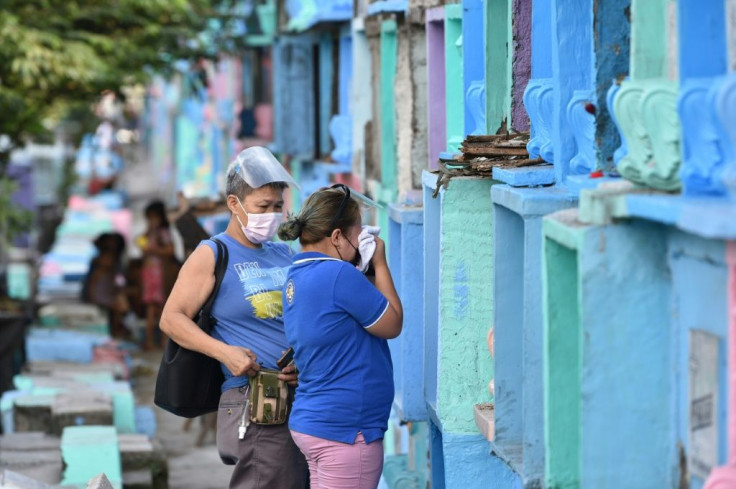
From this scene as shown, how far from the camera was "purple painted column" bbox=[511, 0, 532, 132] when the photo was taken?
17.5 ft

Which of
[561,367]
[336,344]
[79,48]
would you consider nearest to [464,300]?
→ [336,344]

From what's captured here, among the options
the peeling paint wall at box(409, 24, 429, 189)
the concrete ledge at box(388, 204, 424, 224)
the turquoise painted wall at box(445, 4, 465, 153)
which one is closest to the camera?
the concrete ledge at box(388, 204, 424, 224)

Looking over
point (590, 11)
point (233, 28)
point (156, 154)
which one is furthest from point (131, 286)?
point (156, 154)

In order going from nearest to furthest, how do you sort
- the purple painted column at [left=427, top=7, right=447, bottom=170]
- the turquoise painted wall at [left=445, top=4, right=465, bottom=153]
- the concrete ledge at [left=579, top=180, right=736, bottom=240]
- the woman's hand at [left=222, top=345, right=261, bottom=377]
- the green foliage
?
the concrete ledge at [left=579, top=180, right=736, bottom=240]
the woman's hand at [left=222, top=345, right=261, bottom=377]
the turquoise painted wall at [left=445, top=4, right=465, bottom=153]
the purple painted column at [left=427, top=7, right=447, bottom=170]
the green foliage

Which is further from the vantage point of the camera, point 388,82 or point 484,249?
point 388,82

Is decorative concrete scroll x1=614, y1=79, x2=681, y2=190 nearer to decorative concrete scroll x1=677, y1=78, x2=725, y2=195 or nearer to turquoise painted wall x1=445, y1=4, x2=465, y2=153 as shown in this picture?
decorative concrete scroll x1=677, y1=78, x2=725, y2=195

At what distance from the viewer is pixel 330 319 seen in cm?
513

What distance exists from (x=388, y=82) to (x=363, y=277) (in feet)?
→ 11.7

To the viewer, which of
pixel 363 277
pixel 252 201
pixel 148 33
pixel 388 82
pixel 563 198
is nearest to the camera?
pixel 563 198

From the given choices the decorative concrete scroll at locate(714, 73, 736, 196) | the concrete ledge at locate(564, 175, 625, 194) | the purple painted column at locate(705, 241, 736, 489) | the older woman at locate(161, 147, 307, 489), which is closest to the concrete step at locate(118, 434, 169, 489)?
the older woman at locate(161, 147, 307, 489)

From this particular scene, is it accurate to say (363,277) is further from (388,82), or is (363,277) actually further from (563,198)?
(388,82)

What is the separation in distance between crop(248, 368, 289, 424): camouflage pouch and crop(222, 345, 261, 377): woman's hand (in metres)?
0.05

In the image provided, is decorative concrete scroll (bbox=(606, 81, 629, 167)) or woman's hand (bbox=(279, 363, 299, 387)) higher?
decorative concrete scroll (bbox=(606, 81, 629, 167))

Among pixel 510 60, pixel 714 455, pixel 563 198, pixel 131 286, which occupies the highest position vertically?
pixel 510 60
